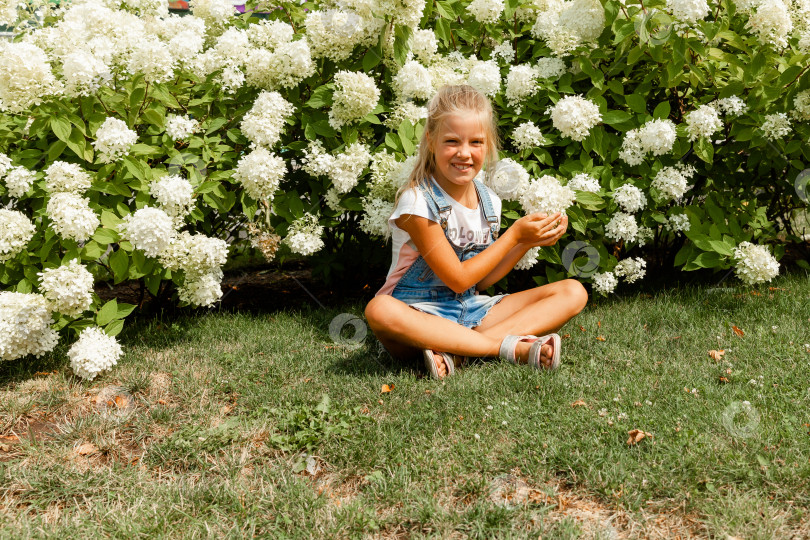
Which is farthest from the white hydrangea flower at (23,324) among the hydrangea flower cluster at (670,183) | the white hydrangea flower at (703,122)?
the white hydrangea flower at (703,122)

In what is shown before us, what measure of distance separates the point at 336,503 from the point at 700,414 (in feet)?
4.29

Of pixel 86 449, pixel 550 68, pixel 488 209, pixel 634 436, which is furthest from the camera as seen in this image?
pixel 550 68

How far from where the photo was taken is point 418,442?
2258 mm

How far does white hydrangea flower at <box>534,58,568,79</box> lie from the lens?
3.57 m

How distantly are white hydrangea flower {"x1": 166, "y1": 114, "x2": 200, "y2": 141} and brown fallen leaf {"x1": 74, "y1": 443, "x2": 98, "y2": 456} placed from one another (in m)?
1.58

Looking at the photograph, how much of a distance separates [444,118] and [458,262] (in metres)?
0.64

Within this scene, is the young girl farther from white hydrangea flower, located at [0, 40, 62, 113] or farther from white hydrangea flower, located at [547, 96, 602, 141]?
white hydrangea flower, located at [0, 40, 62, 113]

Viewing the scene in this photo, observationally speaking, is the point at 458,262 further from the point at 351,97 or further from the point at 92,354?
the point at 92,354

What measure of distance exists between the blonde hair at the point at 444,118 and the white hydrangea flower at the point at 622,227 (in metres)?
0.76

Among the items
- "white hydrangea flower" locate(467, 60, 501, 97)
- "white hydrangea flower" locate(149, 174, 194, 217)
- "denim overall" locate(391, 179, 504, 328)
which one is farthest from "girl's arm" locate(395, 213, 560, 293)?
"white hydrangea flower" locate(149, 174, 194, 217)

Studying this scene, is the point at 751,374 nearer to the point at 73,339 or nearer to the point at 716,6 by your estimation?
the point at 716,6

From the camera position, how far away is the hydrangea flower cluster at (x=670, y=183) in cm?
343

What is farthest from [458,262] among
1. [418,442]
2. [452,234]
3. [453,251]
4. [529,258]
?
[418,442]

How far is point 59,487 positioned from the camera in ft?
6.85
